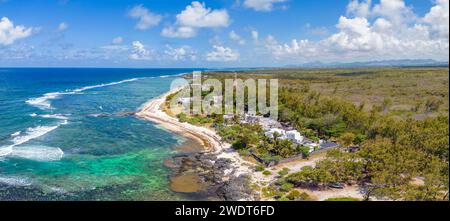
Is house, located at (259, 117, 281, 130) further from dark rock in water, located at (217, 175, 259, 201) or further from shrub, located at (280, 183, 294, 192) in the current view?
shrub, located at (280, 183, 294, 192)

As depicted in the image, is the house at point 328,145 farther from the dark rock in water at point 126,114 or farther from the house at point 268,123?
the dark rock in water at point 126,114

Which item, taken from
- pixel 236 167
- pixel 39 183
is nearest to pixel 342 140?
pixel 236 167

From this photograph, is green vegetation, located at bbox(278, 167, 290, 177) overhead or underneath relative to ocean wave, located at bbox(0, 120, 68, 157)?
underneath

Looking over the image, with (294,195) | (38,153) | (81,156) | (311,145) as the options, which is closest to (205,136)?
(311,145)

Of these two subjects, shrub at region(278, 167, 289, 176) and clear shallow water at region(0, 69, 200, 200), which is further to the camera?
shrub at region(278, 167, 289, 176)

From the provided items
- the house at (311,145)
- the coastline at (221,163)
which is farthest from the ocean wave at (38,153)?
the house at (311,145)

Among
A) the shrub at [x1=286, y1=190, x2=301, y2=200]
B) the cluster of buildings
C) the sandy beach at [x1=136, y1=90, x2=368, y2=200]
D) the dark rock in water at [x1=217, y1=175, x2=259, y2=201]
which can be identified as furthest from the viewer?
the cluster of buildings

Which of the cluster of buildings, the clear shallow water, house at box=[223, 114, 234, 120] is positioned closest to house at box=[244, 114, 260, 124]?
the cluster of buildings
